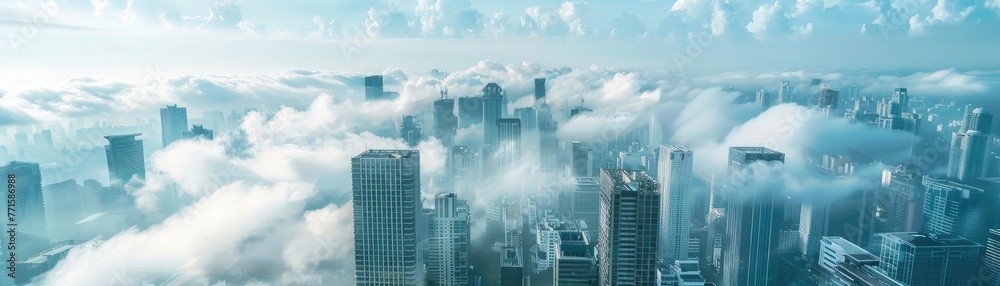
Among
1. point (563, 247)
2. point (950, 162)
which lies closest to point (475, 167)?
point (563, 247)

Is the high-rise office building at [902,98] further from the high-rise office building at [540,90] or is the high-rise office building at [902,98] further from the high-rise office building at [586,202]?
the high-rise office building at [540,90]

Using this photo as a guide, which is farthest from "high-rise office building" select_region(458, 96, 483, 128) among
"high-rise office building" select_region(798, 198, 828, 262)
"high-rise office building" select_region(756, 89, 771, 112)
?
"high-rise office building" select_region(798, 198, 828, 262)

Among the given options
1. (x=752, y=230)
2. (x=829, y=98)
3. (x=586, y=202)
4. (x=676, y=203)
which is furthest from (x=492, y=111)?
(x=829, y=98)

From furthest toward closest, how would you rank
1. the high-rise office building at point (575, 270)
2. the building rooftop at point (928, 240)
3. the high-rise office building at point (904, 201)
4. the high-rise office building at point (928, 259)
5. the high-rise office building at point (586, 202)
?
the high-rise office building at point (586, 202) → the high-rise office building at point (904, 201) → the building rooftop at point (928, 240) → the high-rise office building at point (928, 259) → the high-rise office building at point (575, 270)

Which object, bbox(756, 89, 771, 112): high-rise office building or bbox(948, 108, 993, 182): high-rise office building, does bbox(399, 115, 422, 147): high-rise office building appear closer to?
bbox(756, 89, 771, 112): high-rise office building

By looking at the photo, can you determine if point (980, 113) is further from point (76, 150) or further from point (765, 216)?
point (76, 150)

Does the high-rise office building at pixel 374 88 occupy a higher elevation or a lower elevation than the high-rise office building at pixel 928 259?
higher

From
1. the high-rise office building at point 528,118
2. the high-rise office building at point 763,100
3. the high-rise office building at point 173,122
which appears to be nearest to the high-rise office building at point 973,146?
the high-rise office building at point 763,100

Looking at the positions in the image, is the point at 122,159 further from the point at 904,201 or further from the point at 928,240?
the point at 904,201
